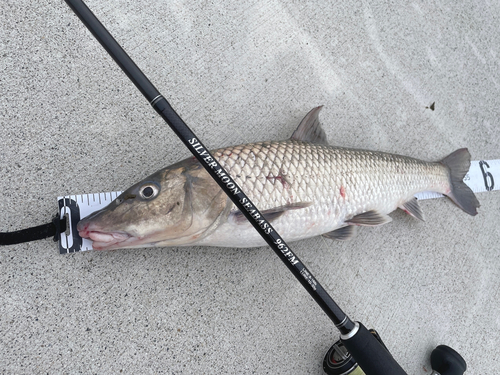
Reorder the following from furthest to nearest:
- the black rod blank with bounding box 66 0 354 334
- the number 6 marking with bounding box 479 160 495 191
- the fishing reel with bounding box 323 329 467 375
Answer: the number 6 marking with bounding box 479 160 495 191 → the fishing reel with bounding box 323 329 467 375 → the black rod blank with bounding box 66 0 354 334

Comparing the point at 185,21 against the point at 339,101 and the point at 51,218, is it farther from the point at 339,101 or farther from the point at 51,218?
the point at 51,218

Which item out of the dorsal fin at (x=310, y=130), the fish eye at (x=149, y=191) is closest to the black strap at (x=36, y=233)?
the fish eye at (x=149, y=191)

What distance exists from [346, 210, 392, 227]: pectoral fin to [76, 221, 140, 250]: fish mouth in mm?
1105

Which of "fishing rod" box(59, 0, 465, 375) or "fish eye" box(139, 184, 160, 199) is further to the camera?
"fish eye" box(139, 184, 160, 199)

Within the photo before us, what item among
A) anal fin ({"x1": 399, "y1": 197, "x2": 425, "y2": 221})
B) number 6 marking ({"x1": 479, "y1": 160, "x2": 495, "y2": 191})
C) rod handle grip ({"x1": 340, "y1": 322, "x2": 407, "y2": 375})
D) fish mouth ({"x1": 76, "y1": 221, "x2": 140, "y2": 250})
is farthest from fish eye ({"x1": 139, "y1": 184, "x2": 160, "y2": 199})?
number 6 marking ({"x1": 479, "y1": 160, "x2": 495, "y2": 191})

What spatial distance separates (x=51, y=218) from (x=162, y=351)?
806 mm

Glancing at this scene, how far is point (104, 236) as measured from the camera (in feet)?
4.50

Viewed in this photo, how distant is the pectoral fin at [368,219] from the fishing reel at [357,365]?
Result: 0.54m

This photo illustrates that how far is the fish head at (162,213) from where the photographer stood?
1370mm

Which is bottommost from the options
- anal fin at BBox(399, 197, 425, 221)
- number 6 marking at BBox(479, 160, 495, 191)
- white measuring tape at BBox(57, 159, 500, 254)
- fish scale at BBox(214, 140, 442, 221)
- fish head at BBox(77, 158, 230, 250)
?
number 6 marking at BBox(479, 160, 495, 191)

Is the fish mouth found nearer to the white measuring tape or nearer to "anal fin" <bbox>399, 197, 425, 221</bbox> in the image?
the white measuring tape

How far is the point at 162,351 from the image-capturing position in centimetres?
162

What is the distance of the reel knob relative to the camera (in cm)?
200

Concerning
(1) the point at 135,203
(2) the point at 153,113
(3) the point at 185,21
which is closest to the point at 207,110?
(2) the point at 153,113
